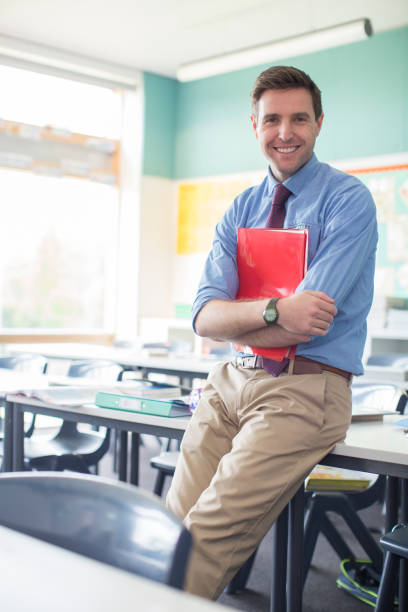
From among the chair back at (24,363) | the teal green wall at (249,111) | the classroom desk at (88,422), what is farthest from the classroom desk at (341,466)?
the teal green wall at (249,111)

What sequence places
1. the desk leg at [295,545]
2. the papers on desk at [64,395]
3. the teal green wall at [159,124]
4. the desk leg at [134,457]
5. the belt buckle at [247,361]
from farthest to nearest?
the teal green wall at [159,124]
the desk leg at [134,457]
the papers on desk at [64,395]
the desk leg at [295,545]
the belt buckle at [247,361]

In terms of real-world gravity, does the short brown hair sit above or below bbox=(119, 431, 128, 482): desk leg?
above

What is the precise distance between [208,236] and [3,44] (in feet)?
9.93

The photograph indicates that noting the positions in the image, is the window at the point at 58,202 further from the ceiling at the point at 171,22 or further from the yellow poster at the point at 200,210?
the yellow poster at the point at 200,210

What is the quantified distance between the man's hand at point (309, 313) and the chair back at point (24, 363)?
262cm

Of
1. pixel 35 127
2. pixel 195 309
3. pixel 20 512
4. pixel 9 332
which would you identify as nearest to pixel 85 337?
pixel 9 332

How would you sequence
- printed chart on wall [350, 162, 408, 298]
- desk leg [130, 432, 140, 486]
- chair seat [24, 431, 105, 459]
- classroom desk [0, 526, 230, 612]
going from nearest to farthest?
classroom desk [0, 526, 230, 612]
desk leg [130, 432, 140, 486]
chair seat [24, 431, 105, 459]
printed chart on wall [350, 162, 408, 298]

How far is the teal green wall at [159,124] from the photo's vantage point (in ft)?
26.5

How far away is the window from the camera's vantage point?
292 inches

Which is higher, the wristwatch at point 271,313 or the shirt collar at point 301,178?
the shirt collar at point 301,178

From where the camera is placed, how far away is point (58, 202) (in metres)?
7.76

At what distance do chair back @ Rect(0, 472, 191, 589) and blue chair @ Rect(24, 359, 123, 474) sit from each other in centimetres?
192

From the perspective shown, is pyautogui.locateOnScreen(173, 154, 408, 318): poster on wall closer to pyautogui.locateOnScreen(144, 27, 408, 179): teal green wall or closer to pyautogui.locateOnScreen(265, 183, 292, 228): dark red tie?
pyautogui.locateOnScreen(144, 27, 408, 179): teal green wall

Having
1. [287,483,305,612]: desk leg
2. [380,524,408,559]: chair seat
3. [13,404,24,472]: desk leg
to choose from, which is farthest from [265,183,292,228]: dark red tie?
[13,404,24,472]: desk leg
